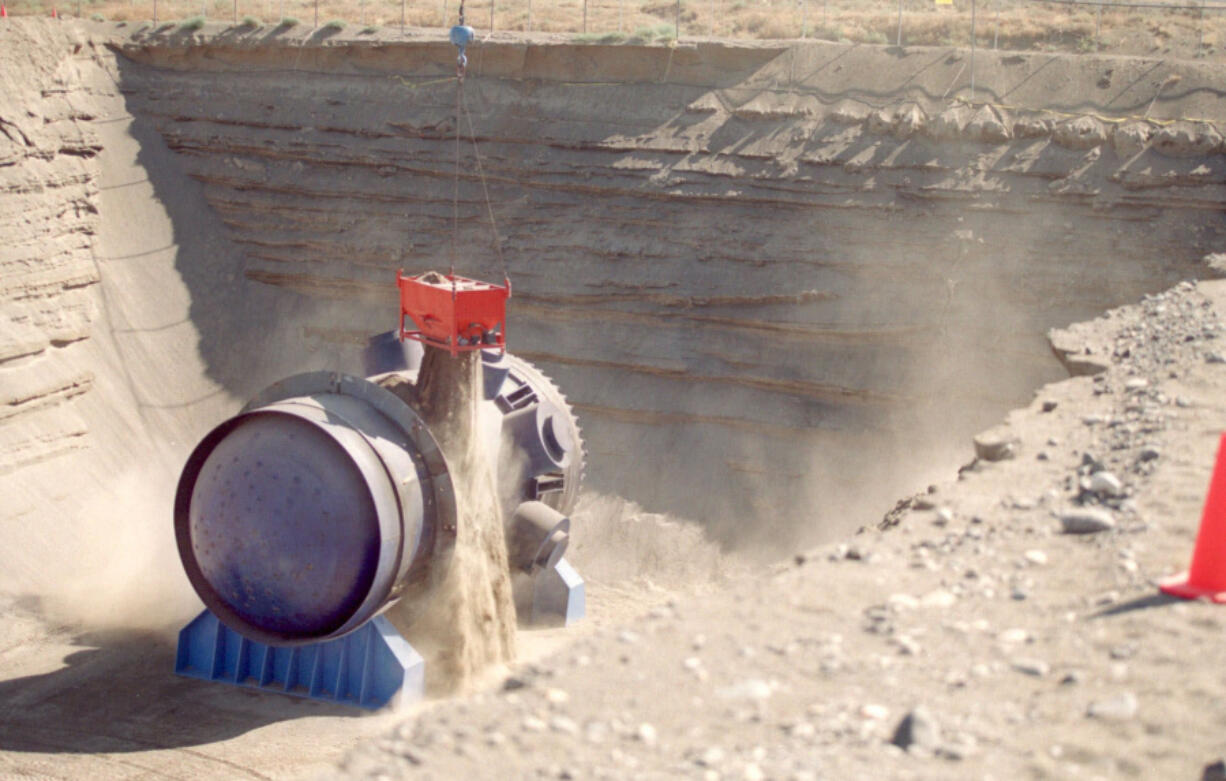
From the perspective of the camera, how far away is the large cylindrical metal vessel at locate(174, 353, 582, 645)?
928 cm

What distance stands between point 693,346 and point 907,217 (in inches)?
130

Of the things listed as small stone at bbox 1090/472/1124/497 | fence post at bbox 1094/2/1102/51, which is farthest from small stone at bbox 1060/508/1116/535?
fence post at bbox 1094/2/1102/51

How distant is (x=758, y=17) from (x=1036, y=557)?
18007mm

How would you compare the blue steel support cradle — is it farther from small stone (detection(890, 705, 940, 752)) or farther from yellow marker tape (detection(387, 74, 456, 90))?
yellow marker tape (detection(387, 74, 456, 90))

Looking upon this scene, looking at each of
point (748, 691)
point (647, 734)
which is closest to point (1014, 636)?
point (748, 691)

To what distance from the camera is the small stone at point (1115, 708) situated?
14.3ft

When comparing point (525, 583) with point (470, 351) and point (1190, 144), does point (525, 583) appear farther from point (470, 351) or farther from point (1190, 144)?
point (1190, 144)

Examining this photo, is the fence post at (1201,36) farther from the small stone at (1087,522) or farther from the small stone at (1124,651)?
the small stone at (1124,651)

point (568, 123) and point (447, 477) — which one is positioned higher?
point (568, 123)

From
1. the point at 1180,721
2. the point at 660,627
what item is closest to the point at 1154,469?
the point at 1180,721

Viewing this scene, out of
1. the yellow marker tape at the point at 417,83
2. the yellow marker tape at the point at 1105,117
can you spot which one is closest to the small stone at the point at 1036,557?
the yellow marker tape at the point at 1105,117

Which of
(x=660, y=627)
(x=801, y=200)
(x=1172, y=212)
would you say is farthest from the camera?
(x=801, y=200)

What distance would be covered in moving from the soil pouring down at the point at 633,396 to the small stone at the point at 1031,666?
3 cm

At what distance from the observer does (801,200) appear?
52.3 ft
